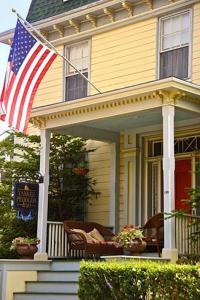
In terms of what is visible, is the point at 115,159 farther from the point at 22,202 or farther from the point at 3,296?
the point at 3,296

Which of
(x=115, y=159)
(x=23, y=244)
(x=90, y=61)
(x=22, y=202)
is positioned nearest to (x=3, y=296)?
(x=23, y=244)

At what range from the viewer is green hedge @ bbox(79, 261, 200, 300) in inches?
327

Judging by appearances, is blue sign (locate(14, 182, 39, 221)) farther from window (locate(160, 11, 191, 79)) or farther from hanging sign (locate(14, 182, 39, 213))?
window (locate(160, 11, 191, 79))

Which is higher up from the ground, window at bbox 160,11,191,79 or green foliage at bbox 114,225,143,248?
window at bbox 160,11,191,79

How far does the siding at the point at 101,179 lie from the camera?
15.8 meters

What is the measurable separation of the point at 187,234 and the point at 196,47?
4470mm

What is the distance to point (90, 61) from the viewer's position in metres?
16.8

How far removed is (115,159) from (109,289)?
697 centimetres

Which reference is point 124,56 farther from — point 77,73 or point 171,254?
point 171,254

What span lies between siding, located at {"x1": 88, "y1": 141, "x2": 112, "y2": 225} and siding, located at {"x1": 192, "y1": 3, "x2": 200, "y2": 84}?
2866 millimetres

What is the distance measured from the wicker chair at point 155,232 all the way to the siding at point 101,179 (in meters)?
1.89

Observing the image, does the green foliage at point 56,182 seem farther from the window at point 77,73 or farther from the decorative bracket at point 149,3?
the decorative bracket at point 149,3

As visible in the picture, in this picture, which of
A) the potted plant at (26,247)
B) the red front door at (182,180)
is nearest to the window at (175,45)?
the red front door at (182,180)

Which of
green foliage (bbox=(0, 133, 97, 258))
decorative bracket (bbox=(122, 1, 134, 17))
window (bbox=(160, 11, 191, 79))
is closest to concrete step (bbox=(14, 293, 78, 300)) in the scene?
green foliage (bbox=(0, 133, 97, 258))
